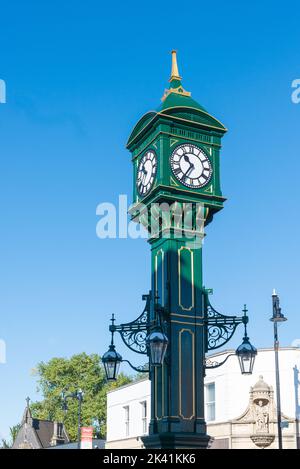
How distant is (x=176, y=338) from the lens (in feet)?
42.8

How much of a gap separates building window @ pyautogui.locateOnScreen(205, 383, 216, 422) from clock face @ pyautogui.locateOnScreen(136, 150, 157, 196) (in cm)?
2315

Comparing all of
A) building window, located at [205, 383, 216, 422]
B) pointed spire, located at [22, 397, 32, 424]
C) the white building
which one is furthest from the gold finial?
pointed spire, located at [22, 397, 32, 424]

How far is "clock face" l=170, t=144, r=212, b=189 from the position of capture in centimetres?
1387

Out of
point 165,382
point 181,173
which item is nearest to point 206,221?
point 181,173

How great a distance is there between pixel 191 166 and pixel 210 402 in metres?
24.3

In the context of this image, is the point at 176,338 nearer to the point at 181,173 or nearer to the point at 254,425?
the point at 181,173

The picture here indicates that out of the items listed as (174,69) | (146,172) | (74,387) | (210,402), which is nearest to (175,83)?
(174,69)

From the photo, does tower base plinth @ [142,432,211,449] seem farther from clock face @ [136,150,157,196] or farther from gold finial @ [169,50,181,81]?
gold finial @ [169,50,181,81]

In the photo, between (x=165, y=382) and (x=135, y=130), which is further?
(x=135, y=130)

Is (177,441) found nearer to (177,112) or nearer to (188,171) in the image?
(188,171)

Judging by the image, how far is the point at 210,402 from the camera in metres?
36.0

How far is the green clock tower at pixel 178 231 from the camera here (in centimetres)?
1280

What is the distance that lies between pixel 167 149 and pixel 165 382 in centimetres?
450

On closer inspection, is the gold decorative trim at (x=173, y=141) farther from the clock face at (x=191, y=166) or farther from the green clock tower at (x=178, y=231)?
the clock face at (x=191, y=166)
